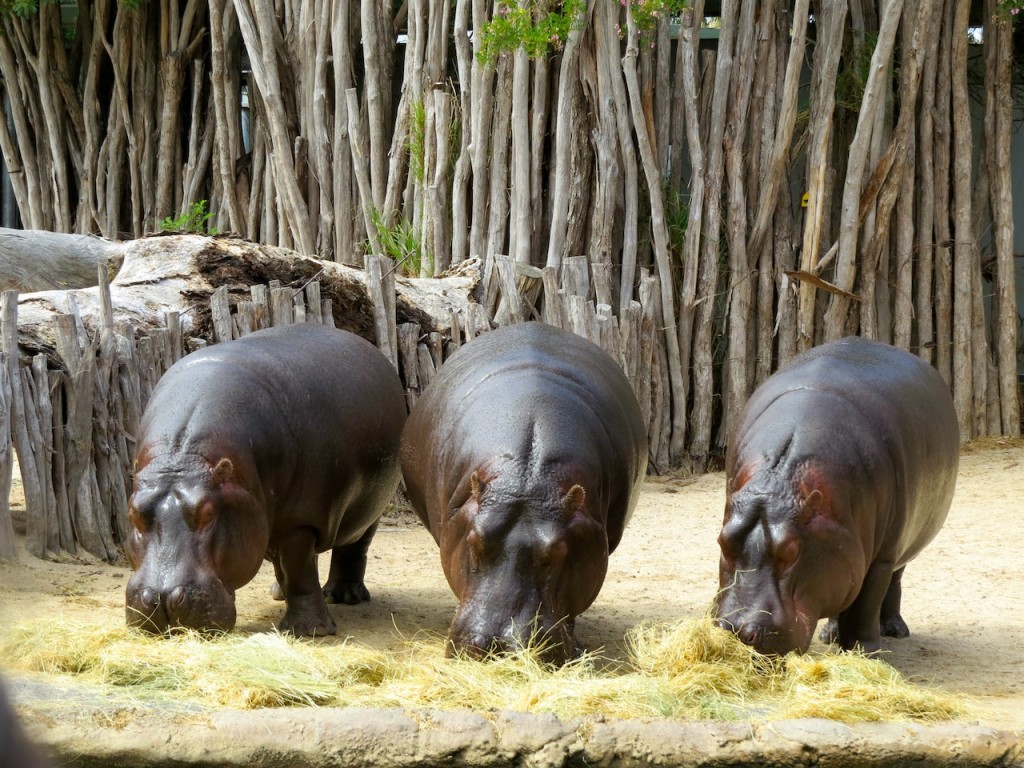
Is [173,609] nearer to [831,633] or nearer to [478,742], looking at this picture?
[478,742]

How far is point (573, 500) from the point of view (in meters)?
3.91

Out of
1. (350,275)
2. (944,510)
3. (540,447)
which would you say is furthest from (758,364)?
(540,447)

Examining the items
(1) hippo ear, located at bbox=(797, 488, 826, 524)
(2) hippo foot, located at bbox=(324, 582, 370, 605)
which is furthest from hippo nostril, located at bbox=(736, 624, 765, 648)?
(2) hippo foot, located at bbox=(324, 582, 370, 605)

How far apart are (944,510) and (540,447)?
1776 millimetres

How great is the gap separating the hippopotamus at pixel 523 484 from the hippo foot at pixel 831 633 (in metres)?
0.82

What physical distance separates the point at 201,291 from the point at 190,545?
260 cm

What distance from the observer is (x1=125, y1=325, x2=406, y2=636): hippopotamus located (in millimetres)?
4160

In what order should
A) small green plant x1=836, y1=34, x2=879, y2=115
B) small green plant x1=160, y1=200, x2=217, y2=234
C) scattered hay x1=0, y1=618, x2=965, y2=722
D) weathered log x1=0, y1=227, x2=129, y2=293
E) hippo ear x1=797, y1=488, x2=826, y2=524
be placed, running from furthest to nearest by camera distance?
small green plant x1=160, y1=200, x2=217, y2=234
small green plant x1=836, y1=34, x2=879, y2=115
weathered log x1=0, y1=227, x2=129, y2=293
hippo ear x1=797, y1=488, x2=826, y2=524
scattered hay x1=0, y1=618, x2=965, y2=722

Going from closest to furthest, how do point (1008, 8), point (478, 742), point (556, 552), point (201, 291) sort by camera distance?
point (478, 742), point (556, 552), point (201, 291), point (1008, 8)

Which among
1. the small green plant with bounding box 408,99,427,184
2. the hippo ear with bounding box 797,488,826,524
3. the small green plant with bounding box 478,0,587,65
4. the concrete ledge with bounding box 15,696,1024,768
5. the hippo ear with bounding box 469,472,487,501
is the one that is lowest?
the concrete ledge with bounding box 15,696,1024,768

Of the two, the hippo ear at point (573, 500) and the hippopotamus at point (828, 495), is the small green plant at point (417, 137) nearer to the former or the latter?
the hippopotamus at point (828, 495)

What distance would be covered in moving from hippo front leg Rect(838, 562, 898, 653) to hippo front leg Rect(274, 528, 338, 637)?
186cm

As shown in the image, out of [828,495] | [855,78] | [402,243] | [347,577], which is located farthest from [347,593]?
[855,78]

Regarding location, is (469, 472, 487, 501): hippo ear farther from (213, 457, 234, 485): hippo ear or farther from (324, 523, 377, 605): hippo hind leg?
(324, 523, 377, 605): hippo hind leg
